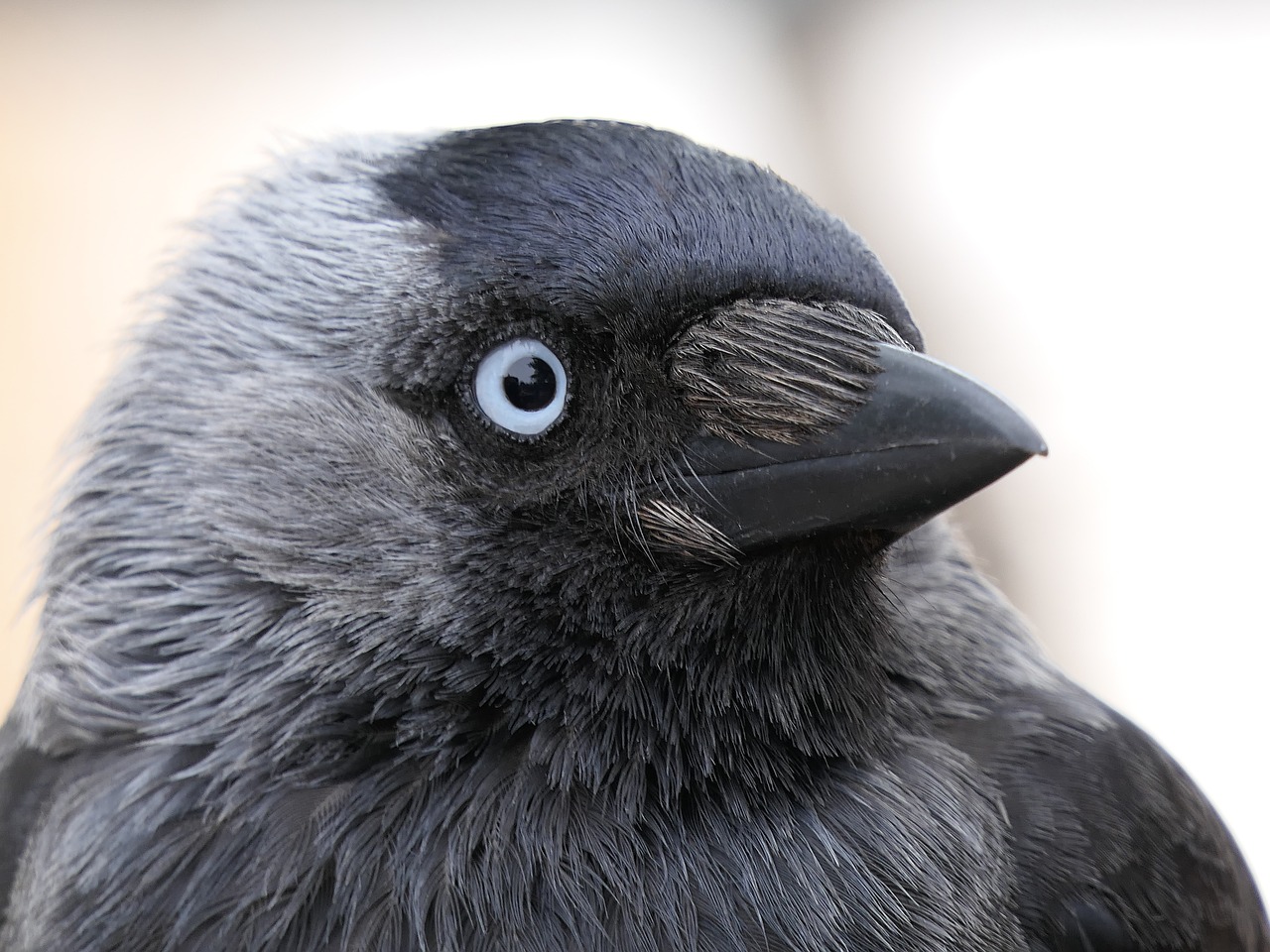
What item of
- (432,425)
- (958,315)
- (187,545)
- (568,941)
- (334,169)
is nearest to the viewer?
(568,941)

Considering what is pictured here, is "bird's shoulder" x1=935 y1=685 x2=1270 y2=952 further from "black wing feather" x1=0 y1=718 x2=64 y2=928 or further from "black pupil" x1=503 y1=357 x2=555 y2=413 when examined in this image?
"black wing feather" x1=0 y1=718 x2=64 y2=928

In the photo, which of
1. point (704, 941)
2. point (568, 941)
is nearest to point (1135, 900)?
point (704, 941)

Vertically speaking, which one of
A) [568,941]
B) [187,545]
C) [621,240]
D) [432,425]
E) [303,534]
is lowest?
[568,941]

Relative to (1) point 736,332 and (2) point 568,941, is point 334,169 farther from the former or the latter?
(2) point 568,941

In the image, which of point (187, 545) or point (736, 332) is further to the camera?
point (187, 545)

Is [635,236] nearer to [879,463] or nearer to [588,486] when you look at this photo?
[588,486]

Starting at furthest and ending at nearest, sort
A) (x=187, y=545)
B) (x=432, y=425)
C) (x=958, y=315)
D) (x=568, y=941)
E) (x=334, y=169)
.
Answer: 1. (x=958, y=315)
2. (x=334, y=169)
3. (x=187, y=545)
4. (x=432, y=425)
5. (x=568, y=941)

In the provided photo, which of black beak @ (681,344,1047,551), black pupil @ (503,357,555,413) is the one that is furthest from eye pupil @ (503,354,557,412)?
black beak @ (681,344,1047,551)
